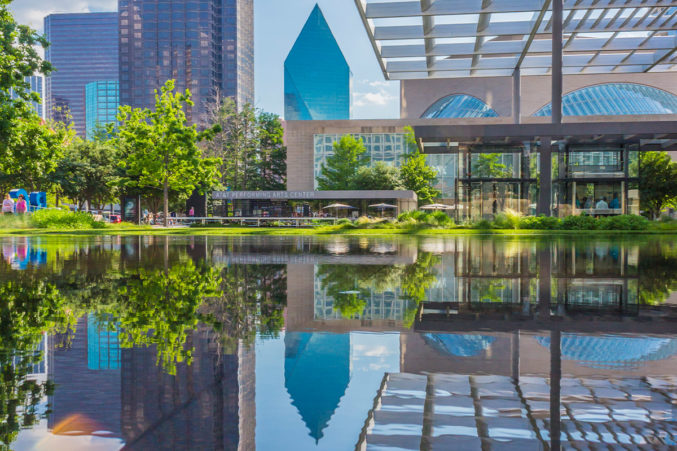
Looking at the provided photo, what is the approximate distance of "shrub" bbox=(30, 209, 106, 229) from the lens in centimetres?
3441

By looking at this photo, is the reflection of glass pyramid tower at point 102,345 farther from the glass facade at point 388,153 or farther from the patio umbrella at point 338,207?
the glass facade at point 388,153

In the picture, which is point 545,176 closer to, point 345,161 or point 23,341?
point 23,341

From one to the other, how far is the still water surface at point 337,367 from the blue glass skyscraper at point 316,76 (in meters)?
131

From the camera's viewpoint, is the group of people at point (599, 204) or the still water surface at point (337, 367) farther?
the group of people at point (599, 204)

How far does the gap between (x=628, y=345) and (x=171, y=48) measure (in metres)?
162

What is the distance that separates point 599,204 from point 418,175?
97.7ft

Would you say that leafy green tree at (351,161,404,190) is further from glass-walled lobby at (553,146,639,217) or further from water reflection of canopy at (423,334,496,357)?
water reflection of canopy at (423,334,496,357)

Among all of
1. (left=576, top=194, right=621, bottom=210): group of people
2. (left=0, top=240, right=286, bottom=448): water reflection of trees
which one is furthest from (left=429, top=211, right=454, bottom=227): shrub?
(left=0, top=240, right=286, bottom=448): water reflection of trees

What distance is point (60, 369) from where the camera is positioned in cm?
346

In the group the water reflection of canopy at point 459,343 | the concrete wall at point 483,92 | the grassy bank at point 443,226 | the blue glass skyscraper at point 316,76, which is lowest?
the water reflection of canopy at point 459,343

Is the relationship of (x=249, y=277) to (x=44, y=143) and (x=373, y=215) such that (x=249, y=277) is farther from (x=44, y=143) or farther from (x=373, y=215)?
(x=373, y=215)

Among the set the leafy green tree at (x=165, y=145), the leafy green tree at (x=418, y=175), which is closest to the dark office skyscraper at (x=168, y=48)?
the leafy green tree at (x=418, y=175)

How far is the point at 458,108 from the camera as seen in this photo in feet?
251

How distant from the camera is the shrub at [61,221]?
34.4 metres
